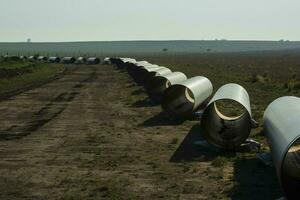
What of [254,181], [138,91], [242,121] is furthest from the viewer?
[138,91]

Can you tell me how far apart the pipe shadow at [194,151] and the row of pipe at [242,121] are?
15.8 inches

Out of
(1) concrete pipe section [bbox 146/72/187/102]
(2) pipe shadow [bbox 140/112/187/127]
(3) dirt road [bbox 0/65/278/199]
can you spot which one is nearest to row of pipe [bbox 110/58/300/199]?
(1) concrete pipe section [bbox 146/72/187/102]

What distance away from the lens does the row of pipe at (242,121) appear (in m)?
12.8

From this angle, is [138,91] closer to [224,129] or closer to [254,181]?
[224,129]

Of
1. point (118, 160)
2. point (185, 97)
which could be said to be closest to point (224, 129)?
point (118, 160)

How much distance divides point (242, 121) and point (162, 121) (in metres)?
7.56

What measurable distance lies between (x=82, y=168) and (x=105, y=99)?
879 inches

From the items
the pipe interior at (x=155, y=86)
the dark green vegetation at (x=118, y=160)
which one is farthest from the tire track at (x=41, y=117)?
the pipe interior at (x=155, y=86)

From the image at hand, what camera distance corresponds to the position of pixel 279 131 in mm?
13844

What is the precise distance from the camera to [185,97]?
1257 inches

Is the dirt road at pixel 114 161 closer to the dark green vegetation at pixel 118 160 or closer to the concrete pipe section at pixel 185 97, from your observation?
the dark green vegetation at pixel 118 160

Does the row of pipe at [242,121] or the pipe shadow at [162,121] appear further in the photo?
the pipe shadow at [162,121]

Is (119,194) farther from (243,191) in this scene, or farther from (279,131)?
(279,131)

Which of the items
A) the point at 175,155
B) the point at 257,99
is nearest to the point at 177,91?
the point at 257,99
